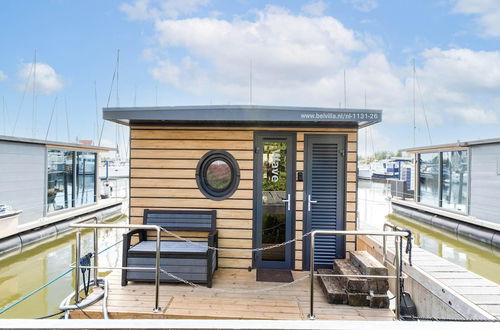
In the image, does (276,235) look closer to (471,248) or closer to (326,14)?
(471,248)

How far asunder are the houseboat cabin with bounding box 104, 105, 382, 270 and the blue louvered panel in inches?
0.6

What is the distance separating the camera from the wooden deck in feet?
9.53

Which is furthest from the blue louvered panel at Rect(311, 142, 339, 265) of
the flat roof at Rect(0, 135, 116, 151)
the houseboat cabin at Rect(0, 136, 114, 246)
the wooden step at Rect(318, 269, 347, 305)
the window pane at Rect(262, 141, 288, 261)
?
the flat roof at Rect(0, 135, 116, 151)

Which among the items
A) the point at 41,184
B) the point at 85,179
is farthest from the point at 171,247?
the point at 85,179

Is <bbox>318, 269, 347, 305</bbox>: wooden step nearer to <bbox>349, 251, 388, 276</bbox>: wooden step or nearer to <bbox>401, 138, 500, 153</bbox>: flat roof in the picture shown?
<bbox>349, 251, 388, 276</bbox>: wooden step

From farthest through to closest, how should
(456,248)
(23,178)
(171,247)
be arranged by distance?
(23,178) < (456,248) < (171,247)

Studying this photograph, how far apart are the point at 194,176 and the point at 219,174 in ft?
1.21

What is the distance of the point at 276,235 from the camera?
4199 mm

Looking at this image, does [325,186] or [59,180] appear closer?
[325,186]

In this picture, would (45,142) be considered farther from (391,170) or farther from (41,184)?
(391,170)

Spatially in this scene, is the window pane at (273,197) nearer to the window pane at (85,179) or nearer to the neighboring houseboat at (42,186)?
the neighboring houseboat at (42,186)

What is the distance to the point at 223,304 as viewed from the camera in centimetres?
312

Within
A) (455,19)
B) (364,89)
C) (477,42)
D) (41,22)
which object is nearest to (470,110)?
(477,42)

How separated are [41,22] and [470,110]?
106 feet
